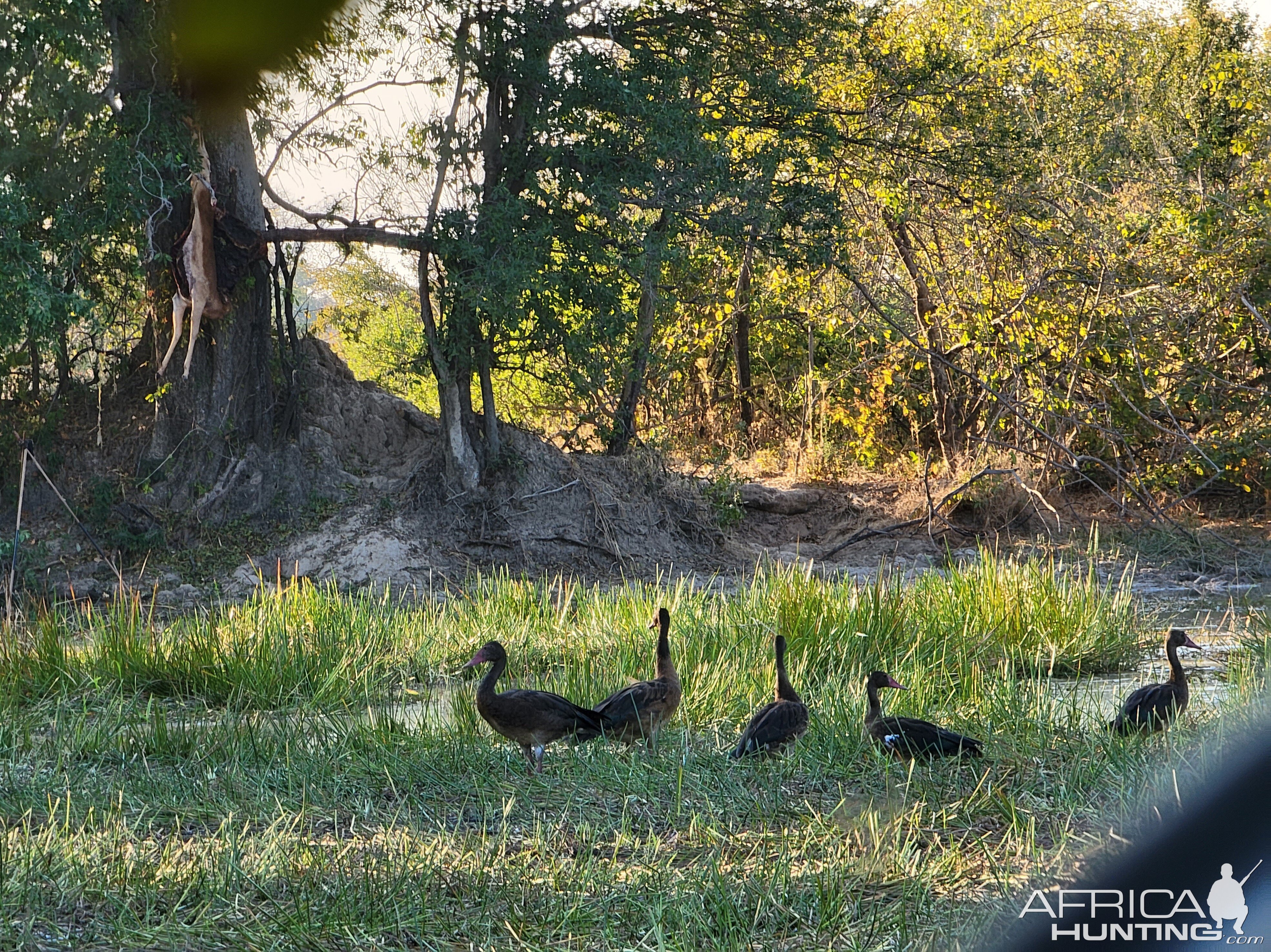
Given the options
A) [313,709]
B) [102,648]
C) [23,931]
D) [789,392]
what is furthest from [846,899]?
[789,392]

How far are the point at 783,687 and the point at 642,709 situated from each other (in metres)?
0.84

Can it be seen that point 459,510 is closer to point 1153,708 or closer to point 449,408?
point 449,408

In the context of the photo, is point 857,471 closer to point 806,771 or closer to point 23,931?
point 806,771

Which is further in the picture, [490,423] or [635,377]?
[635,377]

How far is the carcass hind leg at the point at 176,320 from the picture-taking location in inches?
507

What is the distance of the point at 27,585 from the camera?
11938 mm

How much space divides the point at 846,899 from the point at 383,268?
13.8 meters

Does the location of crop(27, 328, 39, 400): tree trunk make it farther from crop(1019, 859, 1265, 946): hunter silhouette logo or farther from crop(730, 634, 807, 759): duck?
crop(1019, 859, 1265, 946): hunter silhouette logo

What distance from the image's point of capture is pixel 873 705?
620 centimetres

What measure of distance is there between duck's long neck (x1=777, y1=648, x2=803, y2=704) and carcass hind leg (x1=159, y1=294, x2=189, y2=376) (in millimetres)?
8605

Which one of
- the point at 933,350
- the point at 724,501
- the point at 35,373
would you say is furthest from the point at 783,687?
the point at 933,350

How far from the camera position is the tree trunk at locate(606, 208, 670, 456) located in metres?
14.8

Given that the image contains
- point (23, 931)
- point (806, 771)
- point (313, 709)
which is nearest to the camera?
point (23, 931)

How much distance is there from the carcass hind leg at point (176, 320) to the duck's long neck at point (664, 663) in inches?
315
